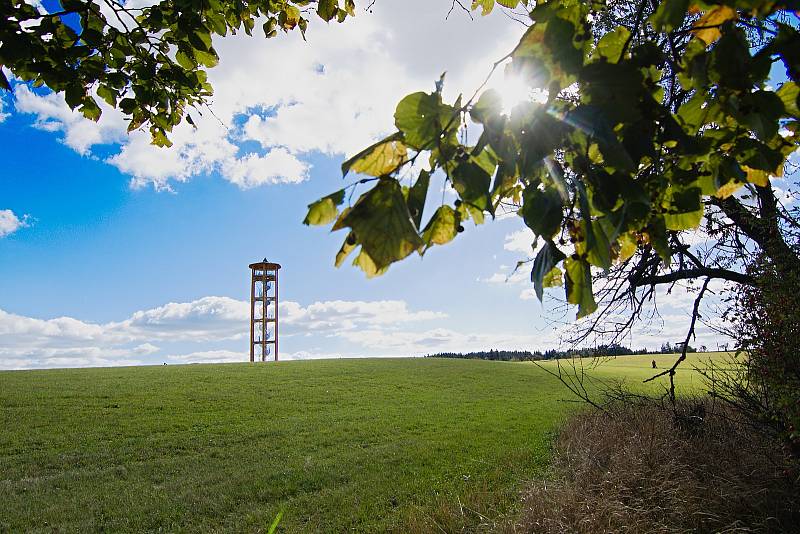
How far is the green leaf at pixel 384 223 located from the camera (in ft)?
1.96

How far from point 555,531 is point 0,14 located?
5.16m

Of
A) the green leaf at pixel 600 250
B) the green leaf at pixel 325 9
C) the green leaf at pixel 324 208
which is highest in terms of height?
the green leaf at pixel 325 9

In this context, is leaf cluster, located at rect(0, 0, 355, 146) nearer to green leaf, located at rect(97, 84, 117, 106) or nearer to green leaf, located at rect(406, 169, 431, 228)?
green leaf, located at rect(97, 84, 117, 106)

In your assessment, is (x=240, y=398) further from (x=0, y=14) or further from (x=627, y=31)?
(x=627, y=31)

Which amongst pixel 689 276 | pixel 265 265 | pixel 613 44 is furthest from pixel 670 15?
pixel 265 265

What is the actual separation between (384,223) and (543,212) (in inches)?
11.2

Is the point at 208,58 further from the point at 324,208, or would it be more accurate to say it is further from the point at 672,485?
the point at 672,485

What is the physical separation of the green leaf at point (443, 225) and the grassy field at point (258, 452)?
17.3 feet

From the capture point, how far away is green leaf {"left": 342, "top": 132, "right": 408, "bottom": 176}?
26.1 inches

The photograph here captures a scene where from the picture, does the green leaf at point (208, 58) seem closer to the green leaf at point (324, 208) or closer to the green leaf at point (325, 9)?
the green leaf at point (325, 9)

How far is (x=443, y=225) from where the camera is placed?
2.67 ft

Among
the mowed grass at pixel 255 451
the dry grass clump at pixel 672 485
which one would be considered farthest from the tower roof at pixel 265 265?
the dry grass clump at pixel 672 485

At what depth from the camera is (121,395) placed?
1667 centimetres


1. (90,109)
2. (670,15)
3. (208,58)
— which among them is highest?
(208,58)
